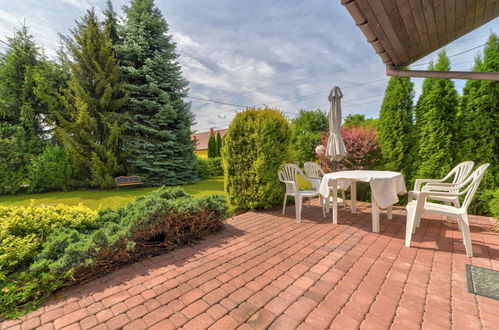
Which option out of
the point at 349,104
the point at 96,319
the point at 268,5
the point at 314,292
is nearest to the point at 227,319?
the point at 314,292

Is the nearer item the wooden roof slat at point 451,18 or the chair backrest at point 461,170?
the wooden roof slat at point 451,18

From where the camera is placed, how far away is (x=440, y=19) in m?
2.51

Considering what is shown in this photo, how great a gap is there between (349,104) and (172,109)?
1940cm

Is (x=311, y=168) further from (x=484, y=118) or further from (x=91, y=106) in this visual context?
(x=91, y=106)

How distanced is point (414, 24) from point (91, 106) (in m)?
10.5

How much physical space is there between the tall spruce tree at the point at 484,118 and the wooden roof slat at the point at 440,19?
197cm

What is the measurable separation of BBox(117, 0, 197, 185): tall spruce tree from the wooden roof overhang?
808 centimetres

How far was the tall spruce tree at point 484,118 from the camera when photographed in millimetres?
4023

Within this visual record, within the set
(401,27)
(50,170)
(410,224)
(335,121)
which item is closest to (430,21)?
(401,27)

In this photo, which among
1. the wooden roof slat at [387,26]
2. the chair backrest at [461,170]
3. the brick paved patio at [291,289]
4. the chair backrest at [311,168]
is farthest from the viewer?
the chair backrest at [311,168]

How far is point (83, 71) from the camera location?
841cm

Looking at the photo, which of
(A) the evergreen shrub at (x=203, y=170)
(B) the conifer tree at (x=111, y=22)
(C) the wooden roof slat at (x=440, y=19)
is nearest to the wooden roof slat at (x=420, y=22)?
(C) the wooden roof slat at (x=440, y=19)

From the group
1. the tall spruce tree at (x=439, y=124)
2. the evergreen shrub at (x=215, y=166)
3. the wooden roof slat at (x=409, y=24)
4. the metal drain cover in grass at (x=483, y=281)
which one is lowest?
the metal drain cover in grass at (x=483, y=281)

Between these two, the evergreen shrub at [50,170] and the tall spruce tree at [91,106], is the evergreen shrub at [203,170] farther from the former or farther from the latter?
the evergreen shrub at [50,170]
